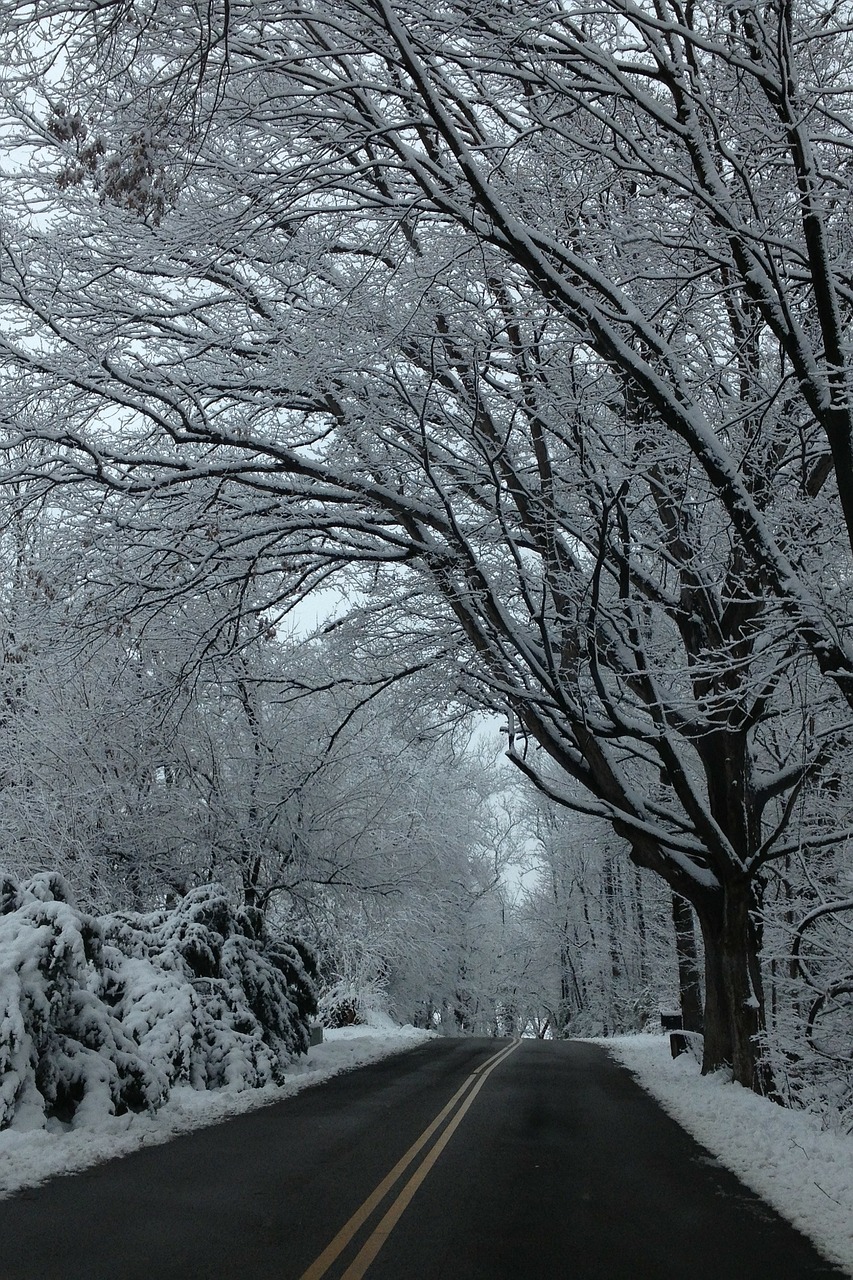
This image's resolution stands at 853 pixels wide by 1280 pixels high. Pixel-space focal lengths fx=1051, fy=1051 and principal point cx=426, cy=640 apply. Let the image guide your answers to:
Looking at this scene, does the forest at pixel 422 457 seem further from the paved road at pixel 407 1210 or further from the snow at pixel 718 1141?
the paved road at pixel 407 1210

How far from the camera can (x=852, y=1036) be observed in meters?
12.0

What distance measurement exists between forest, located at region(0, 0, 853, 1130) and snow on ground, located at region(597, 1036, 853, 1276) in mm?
620

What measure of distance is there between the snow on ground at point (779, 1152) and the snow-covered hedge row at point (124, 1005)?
577 cm

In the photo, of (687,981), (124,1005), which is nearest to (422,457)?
(124,1005)

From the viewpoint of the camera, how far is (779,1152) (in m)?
9.04

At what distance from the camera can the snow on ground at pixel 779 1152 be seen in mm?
6910

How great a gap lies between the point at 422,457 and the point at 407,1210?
26.8 feet

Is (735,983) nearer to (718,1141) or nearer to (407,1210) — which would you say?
(718,1141)

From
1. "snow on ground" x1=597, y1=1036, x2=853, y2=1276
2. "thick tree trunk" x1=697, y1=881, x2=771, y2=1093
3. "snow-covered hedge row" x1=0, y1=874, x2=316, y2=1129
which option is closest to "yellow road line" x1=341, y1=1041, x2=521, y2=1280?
"snow on ground" x1=597, y1=1036, x2=853, y2=1276

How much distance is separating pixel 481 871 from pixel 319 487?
39.5 meters

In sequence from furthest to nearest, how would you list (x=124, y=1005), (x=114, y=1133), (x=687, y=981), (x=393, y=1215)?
1. (x=687, y=981)
2. (x=124, y=1005)
3. (x=114, y=1133)
4. (x=393, y=1215)

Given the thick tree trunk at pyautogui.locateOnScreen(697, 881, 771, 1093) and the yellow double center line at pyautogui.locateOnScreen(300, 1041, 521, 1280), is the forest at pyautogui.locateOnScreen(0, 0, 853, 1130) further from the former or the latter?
the yellow double center line at pyautogui.locateOnScreen(300, 1041, 521, 1280)

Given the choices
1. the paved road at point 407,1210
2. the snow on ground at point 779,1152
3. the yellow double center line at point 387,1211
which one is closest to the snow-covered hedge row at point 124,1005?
the paved road at point 407,1210

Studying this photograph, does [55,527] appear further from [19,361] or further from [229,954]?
[229,954]
